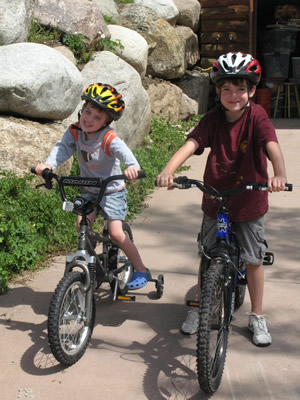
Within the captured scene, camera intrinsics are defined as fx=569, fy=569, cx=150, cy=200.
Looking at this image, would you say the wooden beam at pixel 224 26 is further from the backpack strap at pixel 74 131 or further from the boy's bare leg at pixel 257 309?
the boy's bare leg at pixel 257 309

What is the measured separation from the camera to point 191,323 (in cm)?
369

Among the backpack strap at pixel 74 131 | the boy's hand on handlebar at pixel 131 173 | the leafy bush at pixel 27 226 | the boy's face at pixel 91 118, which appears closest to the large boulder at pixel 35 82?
the leafy bush at pixel 27 226

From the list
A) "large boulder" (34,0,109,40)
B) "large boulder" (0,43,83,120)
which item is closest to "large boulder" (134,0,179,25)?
"large boulder" (34,0,109,40)

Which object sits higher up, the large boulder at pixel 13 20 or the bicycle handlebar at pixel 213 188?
the large boulder at pixel 13 20

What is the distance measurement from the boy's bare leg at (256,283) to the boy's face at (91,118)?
1.31 m

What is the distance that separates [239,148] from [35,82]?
3.07 metres

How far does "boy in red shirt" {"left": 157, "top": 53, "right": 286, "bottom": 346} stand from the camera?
3.27 m

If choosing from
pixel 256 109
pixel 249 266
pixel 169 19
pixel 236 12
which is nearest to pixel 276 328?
pixel 249 266

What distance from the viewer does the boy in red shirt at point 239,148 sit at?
3266 mm

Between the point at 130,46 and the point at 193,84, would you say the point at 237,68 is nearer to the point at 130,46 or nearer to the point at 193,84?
the point at 130,46

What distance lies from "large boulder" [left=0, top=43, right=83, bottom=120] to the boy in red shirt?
2830mm

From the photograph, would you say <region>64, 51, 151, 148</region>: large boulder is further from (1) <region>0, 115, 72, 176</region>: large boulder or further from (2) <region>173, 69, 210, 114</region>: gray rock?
(2) <region>173, 69, 210, 114</region>: gray rock

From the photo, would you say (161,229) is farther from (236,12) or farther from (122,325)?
(236,12)

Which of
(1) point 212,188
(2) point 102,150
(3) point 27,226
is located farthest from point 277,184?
(3) point 27,226
